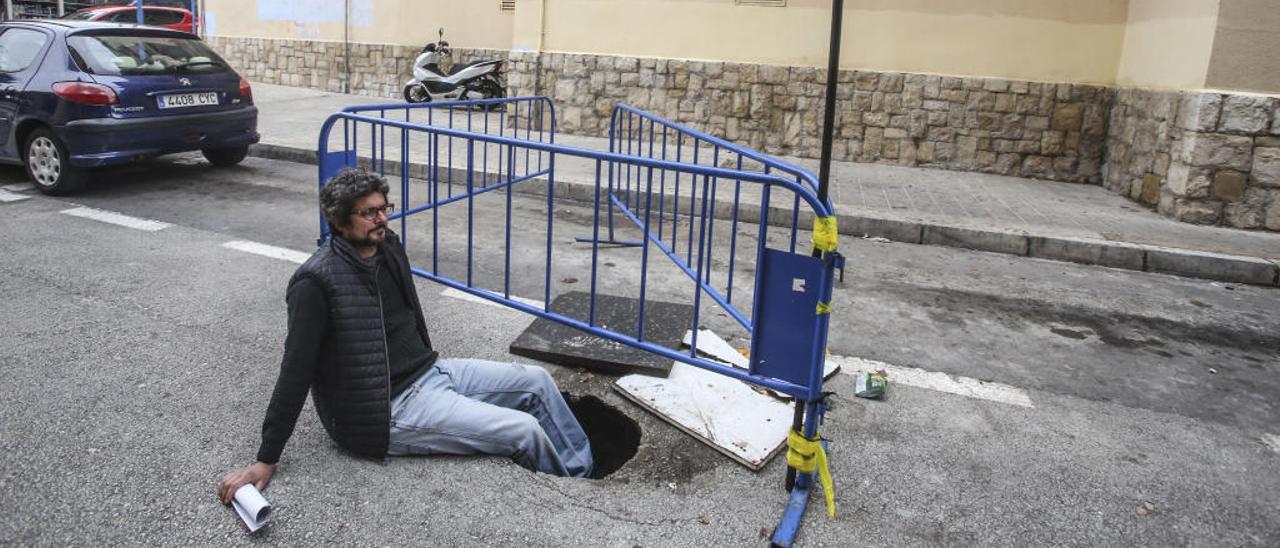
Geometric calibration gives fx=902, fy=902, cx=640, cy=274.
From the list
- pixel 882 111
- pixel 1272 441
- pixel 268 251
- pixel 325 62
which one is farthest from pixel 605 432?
pixel 325 62

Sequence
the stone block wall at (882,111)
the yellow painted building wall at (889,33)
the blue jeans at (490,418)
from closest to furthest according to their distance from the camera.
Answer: the blue jeans at (490,418)
the yellow painted building wall at (889,33)
the stone block wall at (882,111)

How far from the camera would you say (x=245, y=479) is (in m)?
3.06

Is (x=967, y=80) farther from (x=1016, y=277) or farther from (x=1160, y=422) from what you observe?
(x=1160, y=422)

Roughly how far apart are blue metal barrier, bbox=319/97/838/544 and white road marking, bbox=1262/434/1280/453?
7.45 ft

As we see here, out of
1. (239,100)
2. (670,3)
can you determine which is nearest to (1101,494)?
(239,100)

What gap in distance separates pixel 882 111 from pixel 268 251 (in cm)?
804

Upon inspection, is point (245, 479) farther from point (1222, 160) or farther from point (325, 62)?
point (325, 62)

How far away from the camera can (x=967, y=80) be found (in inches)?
446

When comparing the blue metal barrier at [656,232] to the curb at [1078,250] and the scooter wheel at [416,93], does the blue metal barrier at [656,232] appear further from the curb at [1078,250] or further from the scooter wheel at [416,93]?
the scooter wheel at [416,93]

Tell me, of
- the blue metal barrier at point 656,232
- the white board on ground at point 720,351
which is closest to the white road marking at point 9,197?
the blue metal barrier at point 656,232

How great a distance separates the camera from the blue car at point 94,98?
308 inches

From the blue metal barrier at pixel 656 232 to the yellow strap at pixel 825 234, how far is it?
1.2 inches

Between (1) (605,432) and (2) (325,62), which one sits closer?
(1) (605,432)

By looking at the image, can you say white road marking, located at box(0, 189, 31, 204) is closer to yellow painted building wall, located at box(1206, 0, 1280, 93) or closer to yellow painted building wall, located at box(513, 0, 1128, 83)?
yellow painted building wall, located at box(513, 0, 1128, 83)
